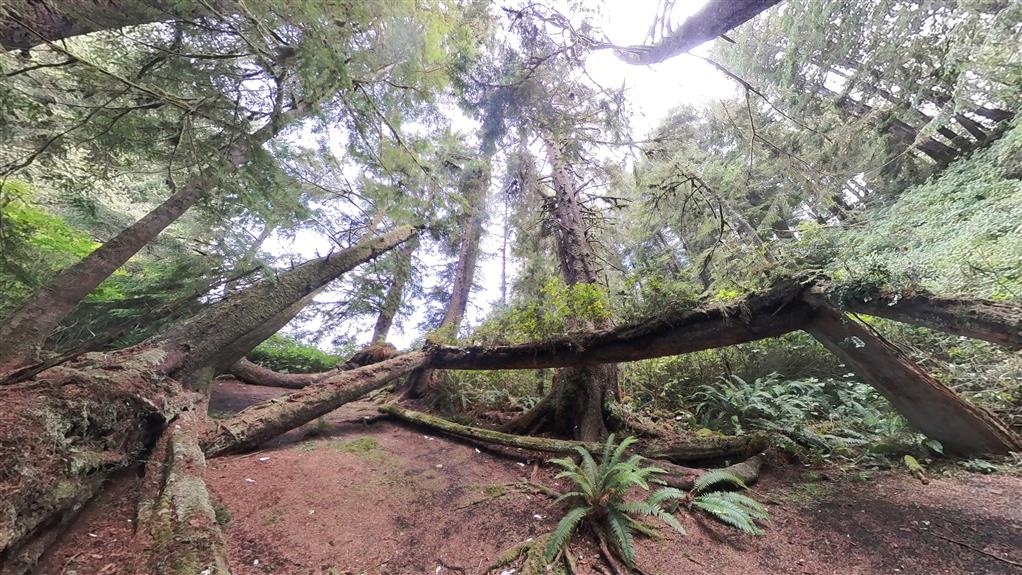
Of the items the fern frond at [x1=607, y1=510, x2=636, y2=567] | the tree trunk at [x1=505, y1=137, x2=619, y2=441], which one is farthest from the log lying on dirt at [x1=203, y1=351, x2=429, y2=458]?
the fern frond at [x1=607, y1=510, x2=636, y2=567]

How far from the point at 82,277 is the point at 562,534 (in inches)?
239

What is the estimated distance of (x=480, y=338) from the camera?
6125 mm

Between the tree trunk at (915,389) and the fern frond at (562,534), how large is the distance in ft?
10.4

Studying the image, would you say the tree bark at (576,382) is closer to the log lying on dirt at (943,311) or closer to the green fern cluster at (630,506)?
the green fern cluster at (630,506)

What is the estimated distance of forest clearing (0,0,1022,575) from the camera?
2.63 m

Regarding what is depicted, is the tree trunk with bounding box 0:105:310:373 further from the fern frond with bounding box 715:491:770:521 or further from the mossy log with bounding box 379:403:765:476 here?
the fern frond with bounding box 715:491:770:521

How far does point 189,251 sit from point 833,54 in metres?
14.8

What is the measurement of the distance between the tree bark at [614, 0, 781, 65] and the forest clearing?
42mm

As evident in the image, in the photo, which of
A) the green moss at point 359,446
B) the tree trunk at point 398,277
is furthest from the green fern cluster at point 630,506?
the tree trunk at point 398,277

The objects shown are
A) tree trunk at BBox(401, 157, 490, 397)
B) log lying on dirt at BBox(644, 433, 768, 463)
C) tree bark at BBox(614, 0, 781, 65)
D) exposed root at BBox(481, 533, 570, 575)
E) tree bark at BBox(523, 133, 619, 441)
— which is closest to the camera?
exposed root at BBox(481, 533, 570, 575)

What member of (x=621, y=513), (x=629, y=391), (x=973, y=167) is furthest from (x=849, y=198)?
(x=621, y=513)

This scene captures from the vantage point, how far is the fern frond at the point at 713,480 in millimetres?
3355

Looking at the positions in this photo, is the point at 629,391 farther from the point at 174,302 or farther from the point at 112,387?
the point at 174,302

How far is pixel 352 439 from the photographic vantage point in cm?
552
